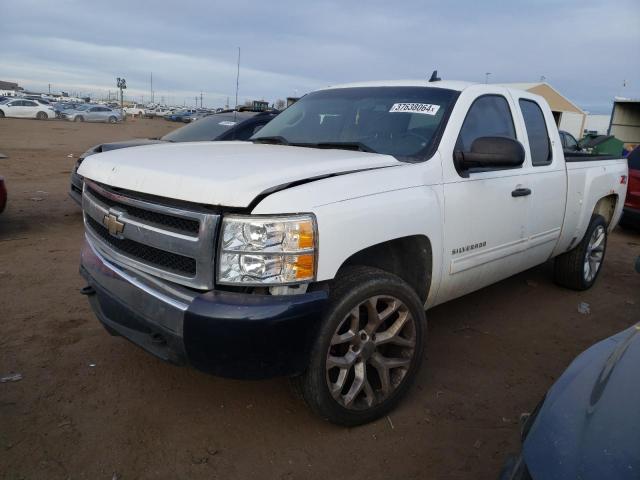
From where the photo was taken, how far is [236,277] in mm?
2176

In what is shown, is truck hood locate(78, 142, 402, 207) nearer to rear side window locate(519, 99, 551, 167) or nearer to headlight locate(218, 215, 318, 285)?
headlight locate(218, 215, 318, 285)

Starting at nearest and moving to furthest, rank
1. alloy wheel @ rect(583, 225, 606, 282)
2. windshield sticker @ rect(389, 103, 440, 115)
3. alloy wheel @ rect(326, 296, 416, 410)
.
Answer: alloy wheel @ rect(326, 296, 416, 410)
windshield sticker @ rect(389, 103, 440, 115)
alloy wheel @ rect(583, 225, 606, 282)

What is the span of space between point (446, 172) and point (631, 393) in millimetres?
1788

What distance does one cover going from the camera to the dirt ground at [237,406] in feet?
7.92

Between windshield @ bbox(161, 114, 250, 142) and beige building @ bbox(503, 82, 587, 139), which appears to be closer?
windshield @ bbox(161, 114, 250, 142)

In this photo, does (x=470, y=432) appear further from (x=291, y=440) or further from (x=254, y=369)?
(x=254, y=369)

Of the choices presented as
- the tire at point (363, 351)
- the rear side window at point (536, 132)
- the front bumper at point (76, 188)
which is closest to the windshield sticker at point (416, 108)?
the rear side window at point (536, 132)

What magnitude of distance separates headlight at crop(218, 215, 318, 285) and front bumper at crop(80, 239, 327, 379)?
3.5 inches

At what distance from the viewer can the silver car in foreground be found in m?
39.5

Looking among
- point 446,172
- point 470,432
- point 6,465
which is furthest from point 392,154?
point 6,465

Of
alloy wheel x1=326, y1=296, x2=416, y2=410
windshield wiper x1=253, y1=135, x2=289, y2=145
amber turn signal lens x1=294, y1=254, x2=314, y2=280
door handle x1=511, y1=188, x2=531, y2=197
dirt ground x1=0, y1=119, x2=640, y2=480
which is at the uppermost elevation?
windshield wiper x1=253, y1=135, x2=289, y2=145

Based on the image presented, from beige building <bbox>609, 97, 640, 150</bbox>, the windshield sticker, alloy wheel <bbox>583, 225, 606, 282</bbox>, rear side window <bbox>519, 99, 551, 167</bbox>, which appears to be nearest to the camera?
the windshield sticker

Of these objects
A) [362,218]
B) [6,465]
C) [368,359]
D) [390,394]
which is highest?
[362,218]

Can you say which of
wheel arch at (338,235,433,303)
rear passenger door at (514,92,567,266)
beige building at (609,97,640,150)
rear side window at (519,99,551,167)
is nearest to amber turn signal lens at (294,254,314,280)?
wheel arch at (338,235,433,303)
